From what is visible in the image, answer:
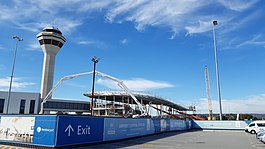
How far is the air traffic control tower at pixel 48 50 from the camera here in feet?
289

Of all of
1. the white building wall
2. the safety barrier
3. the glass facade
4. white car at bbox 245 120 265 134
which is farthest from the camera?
→ the glass facade

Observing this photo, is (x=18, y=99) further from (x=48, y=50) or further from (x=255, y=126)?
(x=255, y=126)

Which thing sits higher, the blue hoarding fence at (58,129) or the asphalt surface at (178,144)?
the blue hoarding fence at (58,129)

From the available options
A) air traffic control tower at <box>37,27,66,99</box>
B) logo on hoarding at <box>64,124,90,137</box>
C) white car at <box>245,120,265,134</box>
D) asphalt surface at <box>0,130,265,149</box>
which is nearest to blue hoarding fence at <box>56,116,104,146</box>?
logo on hoarding at <box>64,124,90,137</box>

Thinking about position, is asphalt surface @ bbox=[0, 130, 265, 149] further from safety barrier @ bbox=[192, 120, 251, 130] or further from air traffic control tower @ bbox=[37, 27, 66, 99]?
air traffic control tower @ bbox=[37, 27, 66, 99]

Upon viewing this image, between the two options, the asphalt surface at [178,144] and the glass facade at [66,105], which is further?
the glass facade at [66,105]

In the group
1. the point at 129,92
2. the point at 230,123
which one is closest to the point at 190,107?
the point at 129,92

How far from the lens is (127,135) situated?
20.5 m

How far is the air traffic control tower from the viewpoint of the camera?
289ft

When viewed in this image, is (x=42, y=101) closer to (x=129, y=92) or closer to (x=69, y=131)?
(x=129, y=92)

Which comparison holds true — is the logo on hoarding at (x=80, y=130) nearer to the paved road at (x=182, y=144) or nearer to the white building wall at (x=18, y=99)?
the paved road at (x=182, y=144)

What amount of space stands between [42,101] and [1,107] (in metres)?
13.2

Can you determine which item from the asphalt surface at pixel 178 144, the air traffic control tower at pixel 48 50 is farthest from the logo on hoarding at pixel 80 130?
the air traffic control tower at pixel 48 50

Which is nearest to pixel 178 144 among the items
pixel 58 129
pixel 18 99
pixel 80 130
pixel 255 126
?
pixel 80 130
